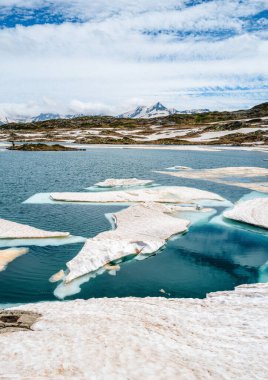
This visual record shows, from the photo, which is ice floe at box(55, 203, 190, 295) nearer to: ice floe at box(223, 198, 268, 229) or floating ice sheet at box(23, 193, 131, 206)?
ice floe at box(223, 198, 268, 229)

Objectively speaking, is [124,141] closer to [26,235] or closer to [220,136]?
[220,136]

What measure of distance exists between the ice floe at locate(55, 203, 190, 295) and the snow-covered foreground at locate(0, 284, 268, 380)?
3.78 meters

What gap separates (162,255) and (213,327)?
9174 millimetres

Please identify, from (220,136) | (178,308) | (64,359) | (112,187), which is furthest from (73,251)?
(220,136)

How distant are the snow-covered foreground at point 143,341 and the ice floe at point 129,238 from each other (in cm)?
378

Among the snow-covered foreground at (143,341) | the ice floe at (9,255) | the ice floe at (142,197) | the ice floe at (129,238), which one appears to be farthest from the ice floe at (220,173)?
the snow-covered foreground at (143,341)

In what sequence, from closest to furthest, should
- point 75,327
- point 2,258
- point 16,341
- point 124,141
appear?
1. point 16,341
2. point 75,327
3. point 2,258
4. point 124,141

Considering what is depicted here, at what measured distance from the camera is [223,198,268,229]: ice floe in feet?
84.6

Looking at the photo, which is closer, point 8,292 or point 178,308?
point 178,308

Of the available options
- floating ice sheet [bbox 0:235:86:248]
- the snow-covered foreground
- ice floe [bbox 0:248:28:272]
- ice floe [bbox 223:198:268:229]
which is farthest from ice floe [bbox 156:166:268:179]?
the snow-covered foreground

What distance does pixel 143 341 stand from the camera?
1023 centimetres

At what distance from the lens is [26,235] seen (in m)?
22.8

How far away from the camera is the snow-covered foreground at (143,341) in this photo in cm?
865

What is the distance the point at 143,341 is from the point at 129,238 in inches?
443
